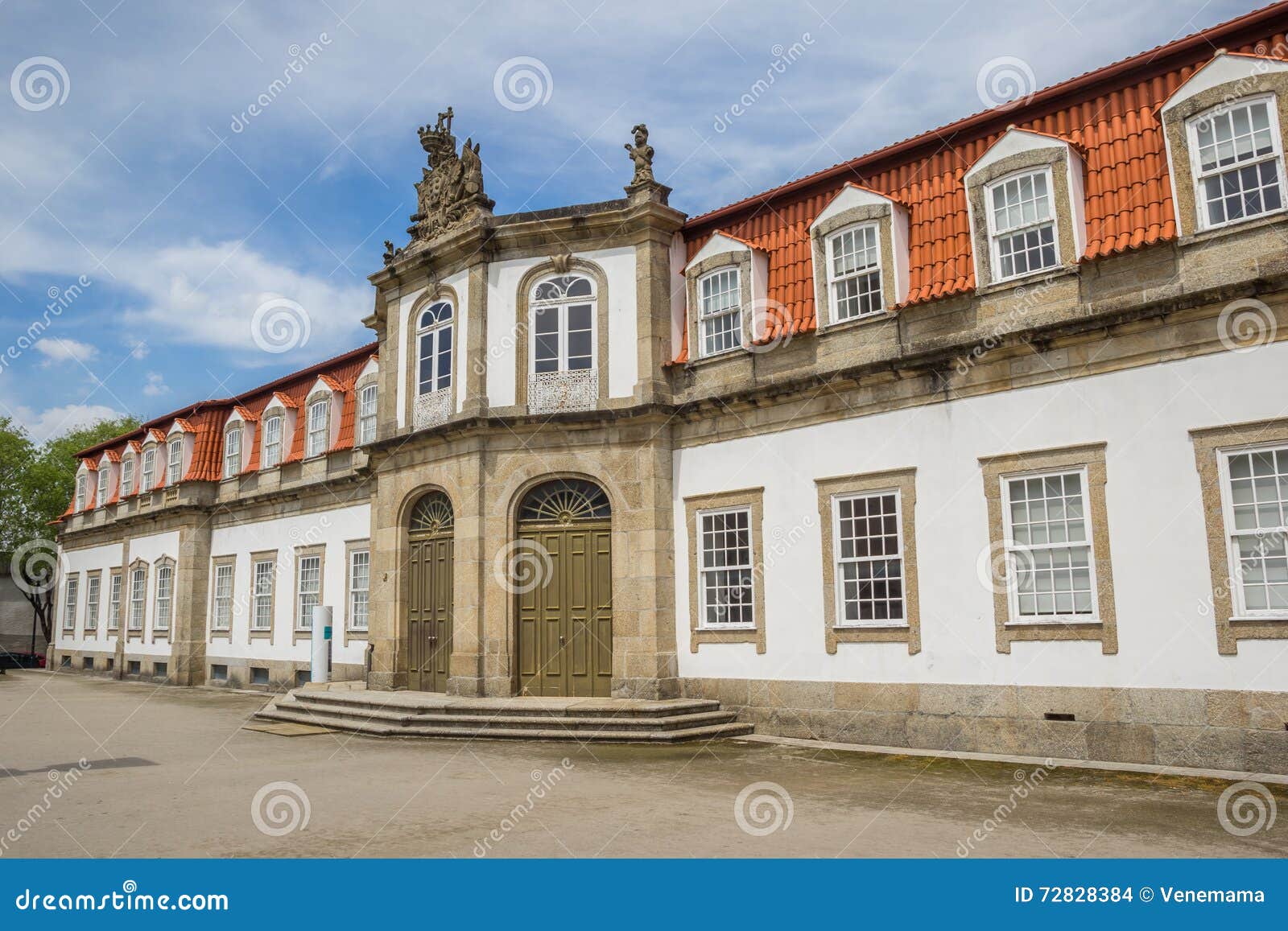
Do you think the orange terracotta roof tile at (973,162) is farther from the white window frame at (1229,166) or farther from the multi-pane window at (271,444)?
the multi-pane window at (271,444)

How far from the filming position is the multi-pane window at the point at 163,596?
31719 millimetres

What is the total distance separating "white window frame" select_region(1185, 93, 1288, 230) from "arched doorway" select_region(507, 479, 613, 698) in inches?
402

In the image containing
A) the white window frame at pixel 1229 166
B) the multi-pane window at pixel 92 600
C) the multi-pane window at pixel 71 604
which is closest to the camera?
the white window frame at pixel 1229 166

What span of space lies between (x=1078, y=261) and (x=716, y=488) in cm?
672

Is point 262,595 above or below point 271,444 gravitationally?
below

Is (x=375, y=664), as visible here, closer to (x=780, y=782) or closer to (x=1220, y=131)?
(x=780, y=782)

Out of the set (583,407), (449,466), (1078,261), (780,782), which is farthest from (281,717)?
(1078,261)

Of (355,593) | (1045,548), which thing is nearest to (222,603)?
(355,593)

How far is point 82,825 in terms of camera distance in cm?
895

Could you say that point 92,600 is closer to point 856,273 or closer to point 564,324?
point 564,324

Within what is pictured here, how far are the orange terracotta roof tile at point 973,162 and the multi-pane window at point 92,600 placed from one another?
1155 inches

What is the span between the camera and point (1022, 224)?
13.9 m

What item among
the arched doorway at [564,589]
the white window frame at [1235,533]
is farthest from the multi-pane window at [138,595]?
the white window frame at [1235,533]

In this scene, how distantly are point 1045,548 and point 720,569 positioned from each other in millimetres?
5486
